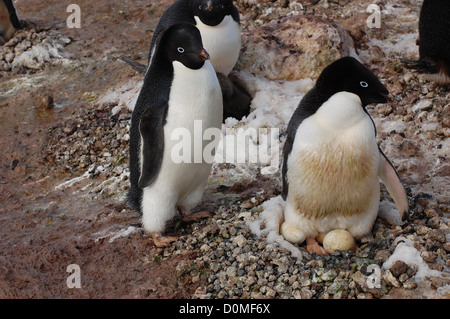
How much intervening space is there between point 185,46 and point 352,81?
985 millimetres

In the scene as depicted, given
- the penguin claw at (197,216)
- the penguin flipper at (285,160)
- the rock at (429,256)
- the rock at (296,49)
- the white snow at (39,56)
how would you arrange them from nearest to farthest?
the rock at (429,256)
the penguin flipper at (285,160)
the penguin claw at (197,216)
the rock at (296,49)
the white snow at (39,56)

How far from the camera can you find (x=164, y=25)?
4832 millimetres

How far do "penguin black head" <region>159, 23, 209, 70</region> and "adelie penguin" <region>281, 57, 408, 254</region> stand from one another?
66 cm

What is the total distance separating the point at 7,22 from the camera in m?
6.93

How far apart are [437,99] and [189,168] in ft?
7.58

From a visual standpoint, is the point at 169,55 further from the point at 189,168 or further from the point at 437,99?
the point at 437,99

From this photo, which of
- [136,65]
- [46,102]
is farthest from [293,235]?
[46,102]

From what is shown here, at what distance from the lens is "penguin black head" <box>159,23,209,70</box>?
3184 mm

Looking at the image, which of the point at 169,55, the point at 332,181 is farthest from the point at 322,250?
the point at 169,55

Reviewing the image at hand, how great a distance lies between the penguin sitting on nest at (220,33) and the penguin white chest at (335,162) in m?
1.90

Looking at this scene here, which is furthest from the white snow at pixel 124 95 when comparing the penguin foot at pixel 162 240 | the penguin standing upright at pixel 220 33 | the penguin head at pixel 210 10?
the penguin foot at pixel 162 240

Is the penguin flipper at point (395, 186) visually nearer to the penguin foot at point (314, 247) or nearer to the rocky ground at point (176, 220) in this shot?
the rocky ground at point (176, 220)

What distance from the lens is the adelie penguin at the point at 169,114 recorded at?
3.23m

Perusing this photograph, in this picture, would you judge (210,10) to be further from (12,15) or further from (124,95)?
(12,15)
